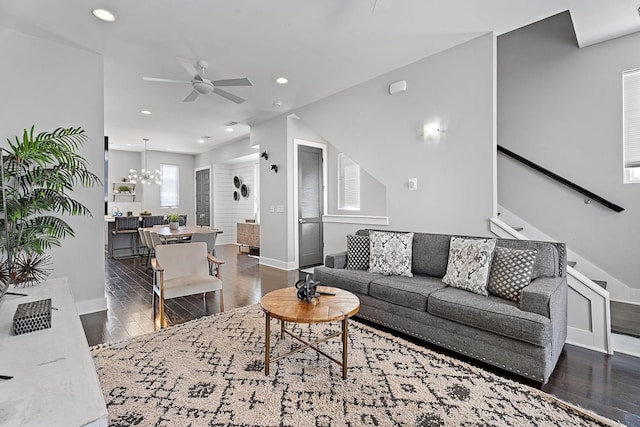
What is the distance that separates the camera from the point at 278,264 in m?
6.04

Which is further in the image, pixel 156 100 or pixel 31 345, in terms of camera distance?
pixel 156 100

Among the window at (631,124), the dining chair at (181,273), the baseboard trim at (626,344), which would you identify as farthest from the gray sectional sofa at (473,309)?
the window at (631,124)

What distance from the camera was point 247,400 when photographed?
1911mm

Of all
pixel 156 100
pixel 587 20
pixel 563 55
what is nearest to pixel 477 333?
pixel 587 20

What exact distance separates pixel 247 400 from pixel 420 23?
11.8 feet

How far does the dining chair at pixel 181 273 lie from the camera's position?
3193mm

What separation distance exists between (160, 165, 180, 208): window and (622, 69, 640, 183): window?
34.8 ft

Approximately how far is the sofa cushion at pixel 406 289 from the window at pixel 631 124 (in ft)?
8.54

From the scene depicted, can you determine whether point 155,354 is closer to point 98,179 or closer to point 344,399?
point 344,399

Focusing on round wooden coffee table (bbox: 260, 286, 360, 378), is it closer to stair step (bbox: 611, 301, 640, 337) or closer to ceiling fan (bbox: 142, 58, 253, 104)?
ceiling fan (bbox: 142, 58, 253, 104)

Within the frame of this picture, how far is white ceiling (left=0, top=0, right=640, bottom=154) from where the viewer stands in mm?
2775

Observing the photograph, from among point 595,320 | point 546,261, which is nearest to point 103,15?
point 546,261

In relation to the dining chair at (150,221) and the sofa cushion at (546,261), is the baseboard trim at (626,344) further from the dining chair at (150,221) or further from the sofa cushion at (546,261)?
the dining chair at (150,221)

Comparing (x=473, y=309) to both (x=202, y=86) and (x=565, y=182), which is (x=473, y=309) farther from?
(x=202, y=86)
